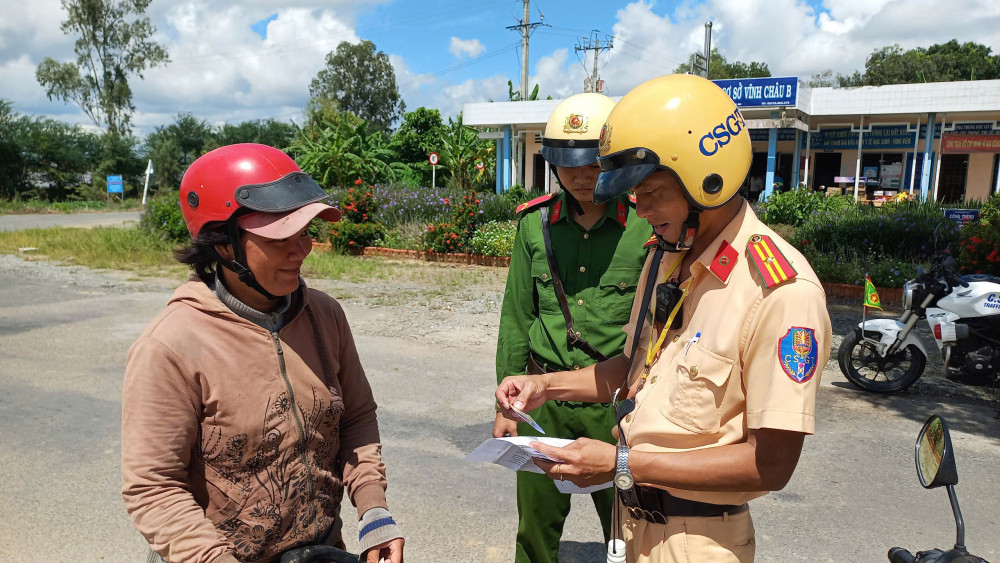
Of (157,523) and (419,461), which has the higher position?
(157,523)

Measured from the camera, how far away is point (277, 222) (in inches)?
71.6

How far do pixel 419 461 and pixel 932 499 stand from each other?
10.4 ft

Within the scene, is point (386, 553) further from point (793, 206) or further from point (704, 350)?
point (793, 206)

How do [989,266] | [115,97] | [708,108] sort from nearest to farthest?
[708,108] → [989,266] → [115,97]

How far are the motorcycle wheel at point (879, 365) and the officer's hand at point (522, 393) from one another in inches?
188

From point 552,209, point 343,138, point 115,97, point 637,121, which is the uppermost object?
point 115,97

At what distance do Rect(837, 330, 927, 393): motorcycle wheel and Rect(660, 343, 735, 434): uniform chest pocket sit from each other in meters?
5.17

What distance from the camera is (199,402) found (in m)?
1.76

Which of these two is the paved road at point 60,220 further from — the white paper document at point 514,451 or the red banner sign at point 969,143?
the red banner sign at point 969,143

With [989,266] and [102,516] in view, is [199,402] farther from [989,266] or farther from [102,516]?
[989,266]

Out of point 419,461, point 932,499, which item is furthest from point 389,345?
point 932,499

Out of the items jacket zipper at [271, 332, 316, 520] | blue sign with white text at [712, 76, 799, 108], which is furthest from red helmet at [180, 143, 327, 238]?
blue sign with white text at [712, 76, 799, 108]

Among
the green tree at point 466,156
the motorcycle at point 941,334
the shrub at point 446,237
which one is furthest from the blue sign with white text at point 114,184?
the motorcycle at point 941,334

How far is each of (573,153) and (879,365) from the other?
4622 mm
